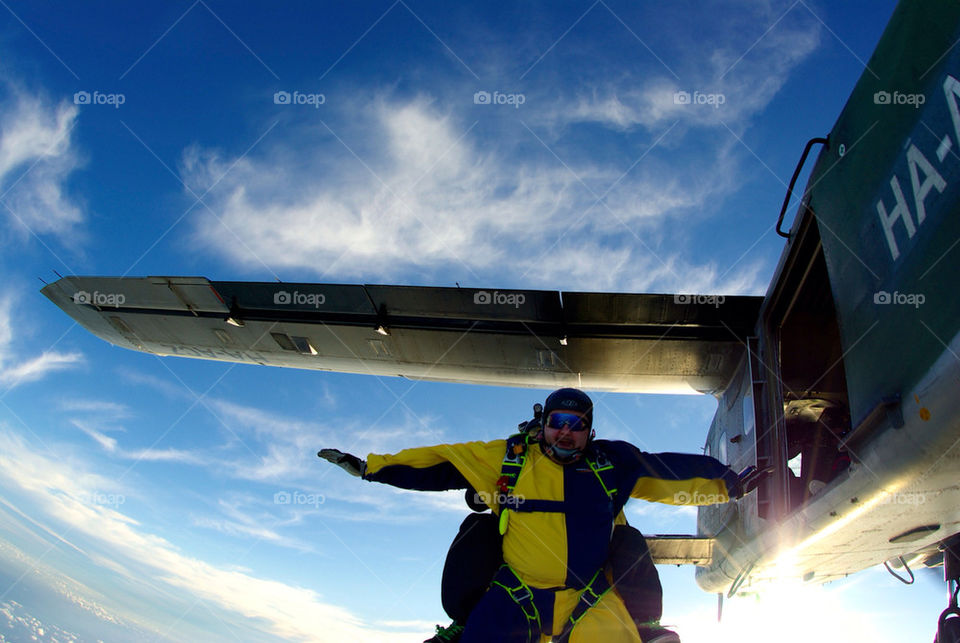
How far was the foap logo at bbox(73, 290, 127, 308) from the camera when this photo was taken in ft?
26.4

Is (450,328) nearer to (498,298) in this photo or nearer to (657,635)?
(498,298)

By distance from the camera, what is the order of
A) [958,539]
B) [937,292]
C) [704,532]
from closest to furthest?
[937,292] → [958,539] → [704,532]

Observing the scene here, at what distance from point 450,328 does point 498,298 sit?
2.79 ft

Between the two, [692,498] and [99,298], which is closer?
[692,498]

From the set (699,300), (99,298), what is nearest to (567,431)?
(699,300)

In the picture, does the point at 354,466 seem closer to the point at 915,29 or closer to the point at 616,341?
the point at 616,341

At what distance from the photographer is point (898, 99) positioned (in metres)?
3.88

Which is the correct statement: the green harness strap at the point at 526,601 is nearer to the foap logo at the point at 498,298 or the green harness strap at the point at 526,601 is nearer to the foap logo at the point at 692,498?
the foap logo at the point at 692,498

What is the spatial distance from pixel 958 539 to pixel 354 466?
556 centimetres

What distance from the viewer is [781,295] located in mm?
6090

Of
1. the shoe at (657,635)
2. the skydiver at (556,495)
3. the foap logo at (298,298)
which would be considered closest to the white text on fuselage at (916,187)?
the skydiver at (556,495)

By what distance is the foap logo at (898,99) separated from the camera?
3.63 meters

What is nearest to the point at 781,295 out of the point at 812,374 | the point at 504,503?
the point at 812,374

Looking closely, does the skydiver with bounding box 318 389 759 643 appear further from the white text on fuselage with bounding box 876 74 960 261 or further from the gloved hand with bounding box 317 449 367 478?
the white text on fuselage with bounding box 876 74 960 261
